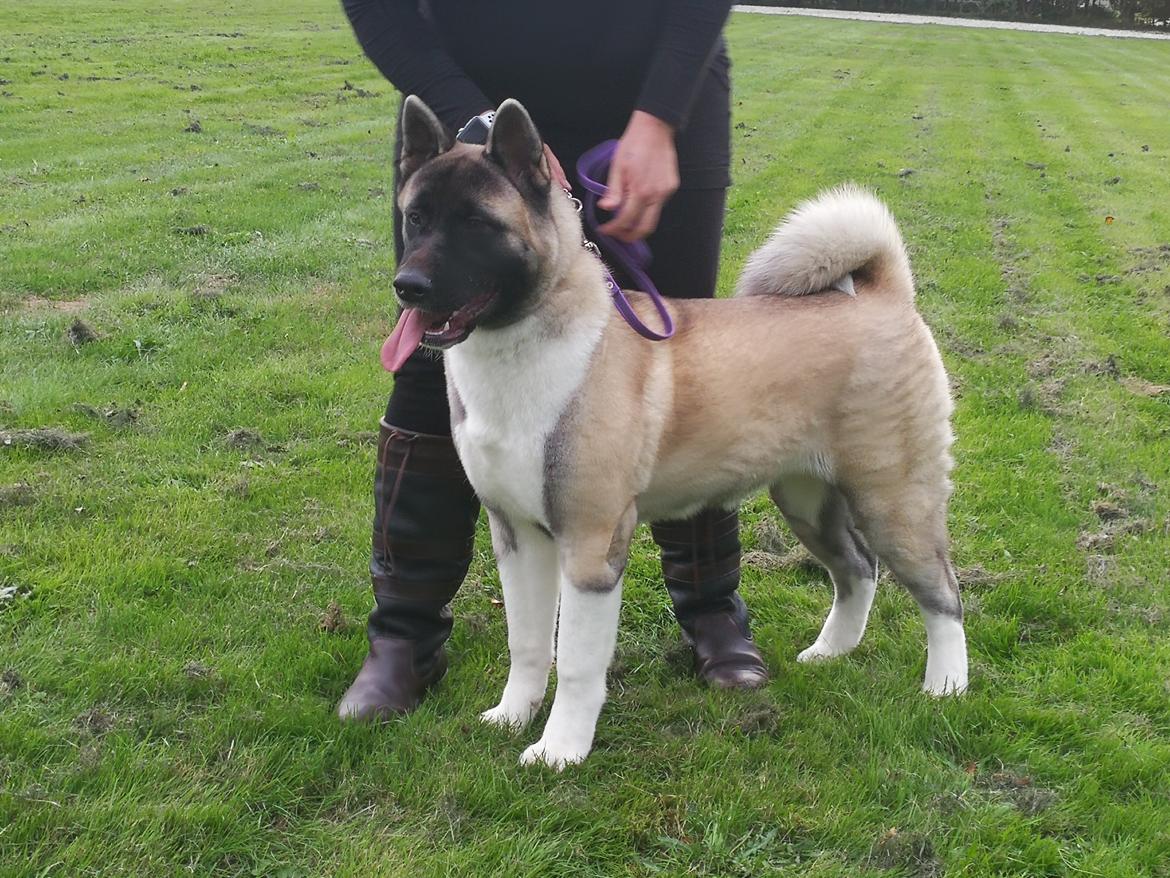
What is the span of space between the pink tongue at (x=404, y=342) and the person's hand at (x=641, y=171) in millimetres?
570

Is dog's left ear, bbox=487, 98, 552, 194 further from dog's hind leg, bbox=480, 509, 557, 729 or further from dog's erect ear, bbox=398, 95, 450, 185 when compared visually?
dog's hind leg, bbox=480, 509, 557, 729

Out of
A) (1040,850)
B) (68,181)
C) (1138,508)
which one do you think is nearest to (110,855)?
(1040,850)

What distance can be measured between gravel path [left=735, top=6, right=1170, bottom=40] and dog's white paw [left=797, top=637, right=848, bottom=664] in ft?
131

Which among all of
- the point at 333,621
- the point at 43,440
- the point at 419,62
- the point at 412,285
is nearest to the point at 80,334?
the point at 43,440

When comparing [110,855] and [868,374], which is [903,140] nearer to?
[868,374]

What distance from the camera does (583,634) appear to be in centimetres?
280

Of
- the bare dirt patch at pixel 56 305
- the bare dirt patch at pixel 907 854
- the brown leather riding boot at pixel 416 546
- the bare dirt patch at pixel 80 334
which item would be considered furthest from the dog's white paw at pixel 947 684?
the bare dirt patch at pixel 56 305

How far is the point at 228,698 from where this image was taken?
300 centimetres

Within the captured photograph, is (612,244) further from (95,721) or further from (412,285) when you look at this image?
(95,721)

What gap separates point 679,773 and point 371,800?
813mm

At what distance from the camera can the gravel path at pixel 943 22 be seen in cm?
4059

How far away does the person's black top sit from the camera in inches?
106

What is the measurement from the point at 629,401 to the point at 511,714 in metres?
1.01

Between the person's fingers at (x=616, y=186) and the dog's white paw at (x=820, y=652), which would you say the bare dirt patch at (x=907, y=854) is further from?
the person's fingers at (x=616, y=186)
